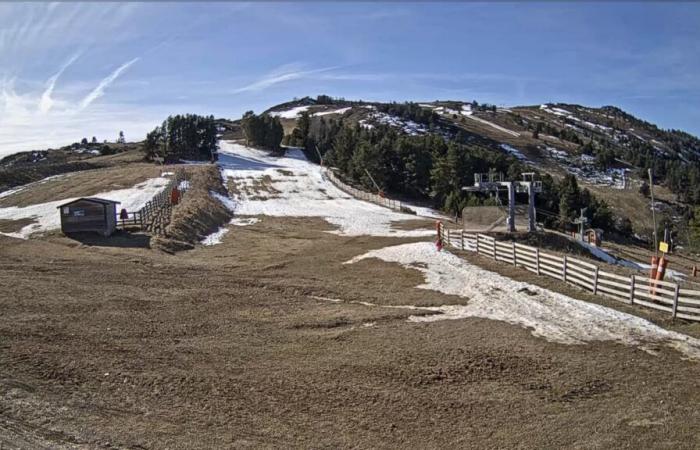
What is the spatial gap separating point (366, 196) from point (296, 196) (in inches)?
358

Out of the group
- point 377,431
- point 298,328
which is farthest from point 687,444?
point 298,328

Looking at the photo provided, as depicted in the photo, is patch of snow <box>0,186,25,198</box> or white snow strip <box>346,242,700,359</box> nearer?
white snow strip <box>346,242,700,359</box>

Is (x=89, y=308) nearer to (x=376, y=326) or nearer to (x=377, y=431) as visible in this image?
(x=376, y=326)

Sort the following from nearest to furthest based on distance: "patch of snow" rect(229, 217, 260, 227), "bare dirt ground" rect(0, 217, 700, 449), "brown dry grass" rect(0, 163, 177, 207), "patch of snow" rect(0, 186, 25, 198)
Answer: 1. "bare dirt ground" rect(0, 217, 700, 449)
2. "patch of snow" rect(229, 217, 260, 227)
3. "brown dry grass" rect(0, 163, 177, 207)
4. "patch of snow" rect(0, 186, 25, 198)

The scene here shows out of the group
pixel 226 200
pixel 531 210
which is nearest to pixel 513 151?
pixel 226 200

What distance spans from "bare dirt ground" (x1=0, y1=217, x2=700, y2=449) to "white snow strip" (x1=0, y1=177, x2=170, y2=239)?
72.7 ft

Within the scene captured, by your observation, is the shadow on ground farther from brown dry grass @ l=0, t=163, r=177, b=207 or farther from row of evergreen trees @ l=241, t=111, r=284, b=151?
Answer: row of evergreen trees @ l=241, t=111, r=284, b=151

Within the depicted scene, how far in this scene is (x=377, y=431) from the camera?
9.94 metres

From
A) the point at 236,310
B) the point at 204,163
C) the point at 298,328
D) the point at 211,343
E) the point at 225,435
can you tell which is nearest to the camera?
the point at 225,435

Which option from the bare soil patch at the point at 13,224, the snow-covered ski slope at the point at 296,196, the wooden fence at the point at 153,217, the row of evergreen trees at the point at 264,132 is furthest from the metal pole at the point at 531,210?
the row of evergreen trees at the point at 264,132

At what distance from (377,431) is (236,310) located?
9.35 meters

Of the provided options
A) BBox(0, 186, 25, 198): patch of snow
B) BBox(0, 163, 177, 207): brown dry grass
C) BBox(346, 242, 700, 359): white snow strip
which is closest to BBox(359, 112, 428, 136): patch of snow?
BBox(0, 163, 177, 207): brown dry grass

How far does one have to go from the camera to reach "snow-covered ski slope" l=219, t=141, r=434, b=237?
4603 centimetres

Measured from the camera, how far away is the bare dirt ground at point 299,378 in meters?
9.65
